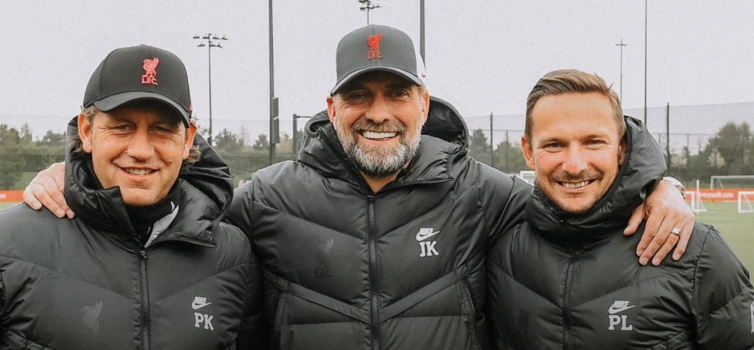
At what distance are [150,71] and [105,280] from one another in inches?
33.2

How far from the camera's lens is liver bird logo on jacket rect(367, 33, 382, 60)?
3.53 m

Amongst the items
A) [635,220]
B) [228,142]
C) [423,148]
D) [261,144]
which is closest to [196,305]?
[423,148]

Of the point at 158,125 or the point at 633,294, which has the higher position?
the point at 158,125

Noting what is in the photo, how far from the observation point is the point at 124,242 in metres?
2.89

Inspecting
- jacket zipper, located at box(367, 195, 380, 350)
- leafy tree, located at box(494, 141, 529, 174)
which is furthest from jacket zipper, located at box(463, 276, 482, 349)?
leafy tree, located at box(494, 141, 529, 174)

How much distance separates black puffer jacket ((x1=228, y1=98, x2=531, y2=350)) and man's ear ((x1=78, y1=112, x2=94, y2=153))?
3.01 ft

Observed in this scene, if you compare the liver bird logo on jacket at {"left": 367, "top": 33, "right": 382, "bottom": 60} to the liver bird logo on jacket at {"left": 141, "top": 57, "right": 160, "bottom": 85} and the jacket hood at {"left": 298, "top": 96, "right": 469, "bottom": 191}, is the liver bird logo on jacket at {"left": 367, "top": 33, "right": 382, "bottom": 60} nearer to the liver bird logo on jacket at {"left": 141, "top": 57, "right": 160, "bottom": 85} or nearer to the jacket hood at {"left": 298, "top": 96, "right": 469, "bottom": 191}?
the jacket hood at {"left": 298, "top": 96, "right": 469, "bottom": 191}

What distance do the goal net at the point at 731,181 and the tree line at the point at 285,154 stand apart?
21.0 inches

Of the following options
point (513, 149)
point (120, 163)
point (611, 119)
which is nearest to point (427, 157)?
point (611, 119)

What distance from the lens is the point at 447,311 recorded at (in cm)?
334

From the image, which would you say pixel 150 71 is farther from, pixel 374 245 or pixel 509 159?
pixel 509 159

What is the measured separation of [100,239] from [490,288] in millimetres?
1763

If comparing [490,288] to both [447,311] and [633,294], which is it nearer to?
[447,311]

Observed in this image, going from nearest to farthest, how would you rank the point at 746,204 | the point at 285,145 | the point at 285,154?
1. the point at 746,204
2. the point at 285,154
3. the point at 285,145
